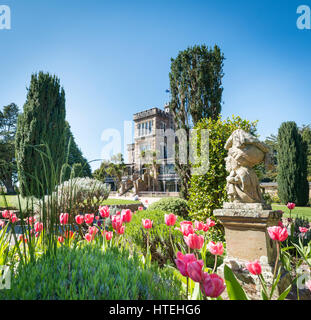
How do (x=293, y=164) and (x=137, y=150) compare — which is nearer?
(x=293, y=164)

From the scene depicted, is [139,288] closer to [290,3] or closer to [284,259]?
[284,259]

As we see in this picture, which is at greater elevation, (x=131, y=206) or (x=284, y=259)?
(x=284, y=259)

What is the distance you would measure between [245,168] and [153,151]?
33047mm

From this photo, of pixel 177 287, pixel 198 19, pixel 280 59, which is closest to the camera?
pixel 177 287

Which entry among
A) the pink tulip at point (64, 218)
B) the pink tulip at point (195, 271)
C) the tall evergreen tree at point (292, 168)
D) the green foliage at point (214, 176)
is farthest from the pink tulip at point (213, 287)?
the tall evergreen tree at point (292, 168)

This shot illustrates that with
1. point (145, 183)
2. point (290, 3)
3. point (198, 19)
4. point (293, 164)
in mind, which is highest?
point (198, 19)

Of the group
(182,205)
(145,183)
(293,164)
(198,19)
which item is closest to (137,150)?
(145,183)

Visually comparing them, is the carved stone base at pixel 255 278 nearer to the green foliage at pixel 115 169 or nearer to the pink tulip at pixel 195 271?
the pink tulip at pixel 195 271

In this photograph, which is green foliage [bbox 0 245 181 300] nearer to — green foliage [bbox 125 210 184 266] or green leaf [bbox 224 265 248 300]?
green leaf [bbox 224 265 248 300]

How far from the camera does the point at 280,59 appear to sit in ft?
10.5

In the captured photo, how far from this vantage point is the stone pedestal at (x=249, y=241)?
286cm
